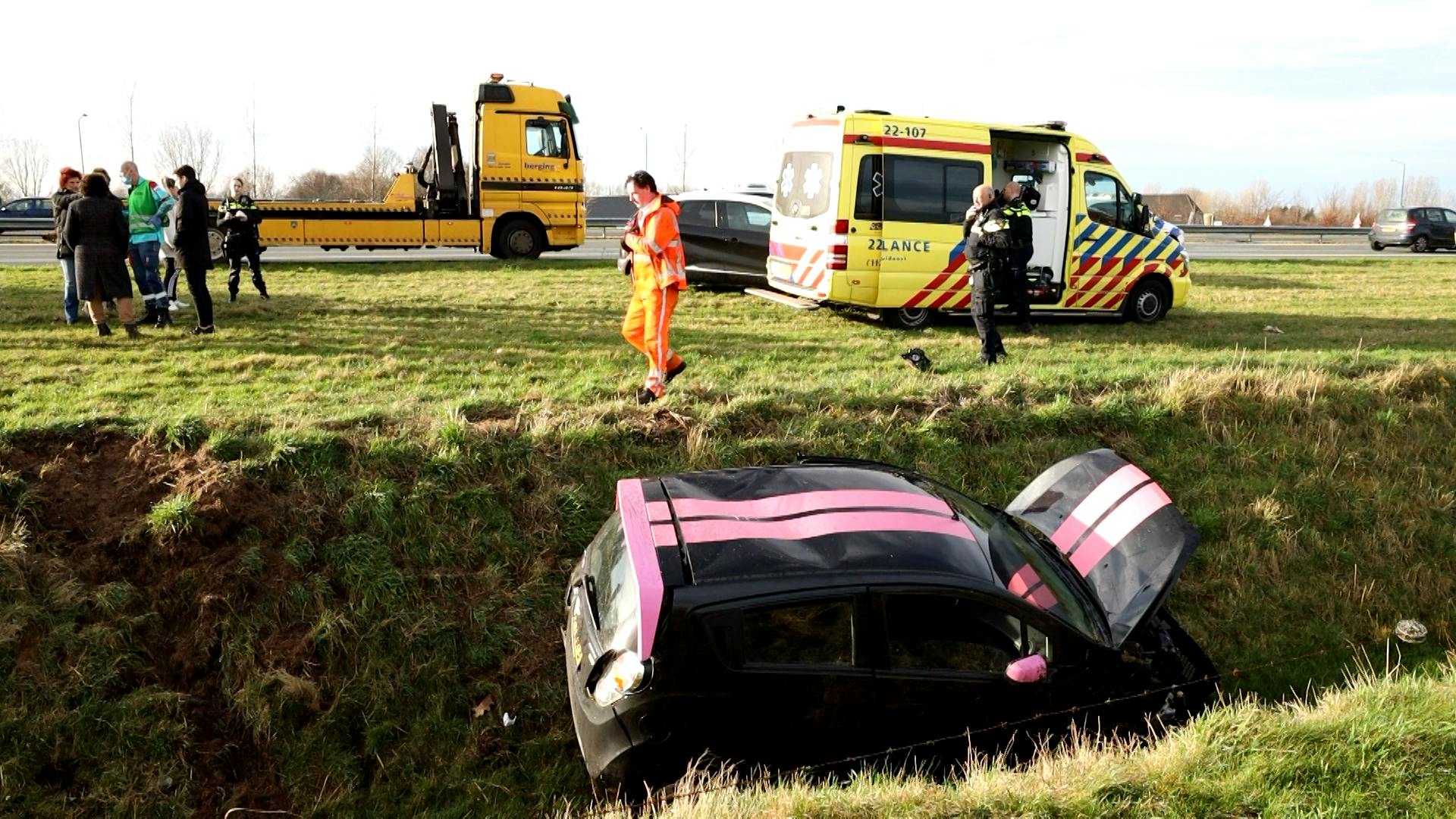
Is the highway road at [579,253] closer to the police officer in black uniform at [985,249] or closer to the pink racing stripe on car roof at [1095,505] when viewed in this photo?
the police officer in black uniform at [985,249]

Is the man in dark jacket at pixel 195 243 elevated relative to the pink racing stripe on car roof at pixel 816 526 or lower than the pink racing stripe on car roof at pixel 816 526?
elevated

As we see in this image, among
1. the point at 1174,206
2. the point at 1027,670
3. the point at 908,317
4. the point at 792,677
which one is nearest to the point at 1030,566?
the point at 1027,670

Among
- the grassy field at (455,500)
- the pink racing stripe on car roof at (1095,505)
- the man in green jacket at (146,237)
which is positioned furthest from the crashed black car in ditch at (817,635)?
the man in green jacket at (146,237)

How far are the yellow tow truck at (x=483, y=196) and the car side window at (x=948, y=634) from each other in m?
15.5

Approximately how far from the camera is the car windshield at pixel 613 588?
174 inches

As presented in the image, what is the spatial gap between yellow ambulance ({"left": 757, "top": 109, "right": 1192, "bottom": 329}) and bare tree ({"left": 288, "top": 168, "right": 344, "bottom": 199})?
30732mm

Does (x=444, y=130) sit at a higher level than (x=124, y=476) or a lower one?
higher

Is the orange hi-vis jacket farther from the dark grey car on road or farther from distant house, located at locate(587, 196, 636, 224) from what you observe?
distant house, located at locate(587, 196, 636, 224)

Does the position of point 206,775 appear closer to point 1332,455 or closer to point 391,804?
point 391,804

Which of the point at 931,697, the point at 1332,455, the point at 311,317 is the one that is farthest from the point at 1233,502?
the point at 311,317

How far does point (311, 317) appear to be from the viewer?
39.0 ft

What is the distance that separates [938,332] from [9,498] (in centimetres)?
924

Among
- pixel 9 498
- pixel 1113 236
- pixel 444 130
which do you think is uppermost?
pixel 444 130

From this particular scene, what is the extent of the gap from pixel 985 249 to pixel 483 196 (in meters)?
11.0
